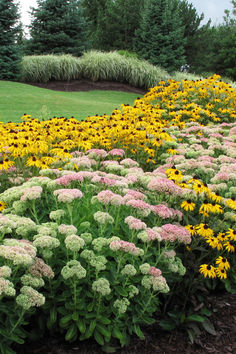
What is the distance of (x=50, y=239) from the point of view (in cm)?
232

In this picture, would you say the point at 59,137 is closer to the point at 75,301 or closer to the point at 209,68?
the point at 75,301

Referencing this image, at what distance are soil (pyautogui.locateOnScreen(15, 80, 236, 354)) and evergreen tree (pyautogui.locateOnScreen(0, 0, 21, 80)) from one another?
1458cm

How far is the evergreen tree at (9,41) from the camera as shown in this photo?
15.7 m

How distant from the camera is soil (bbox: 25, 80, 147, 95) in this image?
1695 cm

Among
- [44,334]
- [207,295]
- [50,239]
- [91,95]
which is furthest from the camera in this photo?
[91,95]

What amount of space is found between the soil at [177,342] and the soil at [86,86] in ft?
48.9

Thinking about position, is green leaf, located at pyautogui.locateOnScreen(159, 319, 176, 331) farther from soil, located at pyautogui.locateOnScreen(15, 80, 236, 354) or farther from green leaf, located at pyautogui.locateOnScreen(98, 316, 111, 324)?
green leaf, located at pyautogui.locateOnScreen(98, 316, 111, 324)

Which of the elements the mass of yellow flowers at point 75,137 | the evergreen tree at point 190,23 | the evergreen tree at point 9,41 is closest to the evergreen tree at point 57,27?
the evergreen tree at point 9,41

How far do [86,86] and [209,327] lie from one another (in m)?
15.8

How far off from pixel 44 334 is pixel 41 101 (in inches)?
398

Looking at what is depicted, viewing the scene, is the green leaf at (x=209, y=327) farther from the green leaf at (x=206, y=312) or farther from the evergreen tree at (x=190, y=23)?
the evergreen tree at (x=190, y=23)

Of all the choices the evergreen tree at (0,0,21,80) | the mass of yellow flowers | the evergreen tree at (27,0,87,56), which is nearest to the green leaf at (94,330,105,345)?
the mass of yellow flowers

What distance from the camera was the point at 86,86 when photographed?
17.5m

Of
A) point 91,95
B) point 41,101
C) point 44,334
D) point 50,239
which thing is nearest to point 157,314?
point 44,334
